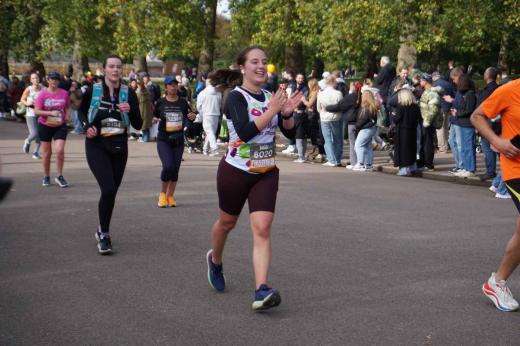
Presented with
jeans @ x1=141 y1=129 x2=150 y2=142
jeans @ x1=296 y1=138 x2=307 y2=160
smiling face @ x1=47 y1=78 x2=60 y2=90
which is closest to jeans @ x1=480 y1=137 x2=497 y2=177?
jeans @ x1=296 y1=138 x2=307 y2=160

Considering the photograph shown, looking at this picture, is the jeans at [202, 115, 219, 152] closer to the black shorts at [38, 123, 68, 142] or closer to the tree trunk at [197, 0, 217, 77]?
the black shorts at [38, 123, 68, 142]

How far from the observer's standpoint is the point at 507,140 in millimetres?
6500

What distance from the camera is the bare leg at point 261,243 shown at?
21.3 ft

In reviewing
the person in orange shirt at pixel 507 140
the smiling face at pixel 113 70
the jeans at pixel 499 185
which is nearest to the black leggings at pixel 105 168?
the smiling face at pixel 113 70

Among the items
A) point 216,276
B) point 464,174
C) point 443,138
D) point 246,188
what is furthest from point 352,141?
point 246,188

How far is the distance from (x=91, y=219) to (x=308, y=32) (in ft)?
80.1

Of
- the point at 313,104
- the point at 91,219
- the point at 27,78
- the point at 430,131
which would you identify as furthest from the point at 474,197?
the point at 27,78

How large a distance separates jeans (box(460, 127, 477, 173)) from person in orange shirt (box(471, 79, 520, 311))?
9858mm

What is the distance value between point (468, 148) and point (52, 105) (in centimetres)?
723

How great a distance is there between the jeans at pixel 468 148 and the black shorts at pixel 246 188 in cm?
1030

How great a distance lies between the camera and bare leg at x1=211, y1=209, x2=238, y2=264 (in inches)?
270

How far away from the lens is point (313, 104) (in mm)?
21047

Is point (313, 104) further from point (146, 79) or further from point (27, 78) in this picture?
point (27, 78)

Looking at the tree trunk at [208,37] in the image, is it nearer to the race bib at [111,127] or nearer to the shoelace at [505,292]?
the race bib at [111,127]
